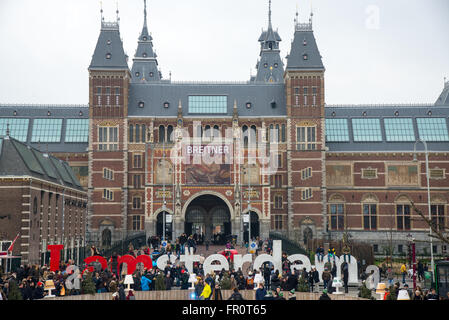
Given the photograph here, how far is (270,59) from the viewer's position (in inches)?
3787

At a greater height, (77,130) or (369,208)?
(77,130)

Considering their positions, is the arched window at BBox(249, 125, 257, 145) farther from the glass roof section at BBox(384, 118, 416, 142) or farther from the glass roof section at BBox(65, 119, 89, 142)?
the glass roof section at BBox(65, 119, 89, 142)

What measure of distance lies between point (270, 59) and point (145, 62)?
67.2 ft

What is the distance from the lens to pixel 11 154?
39594 millimetres

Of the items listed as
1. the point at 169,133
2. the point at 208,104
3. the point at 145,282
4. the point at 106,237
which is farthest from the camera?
the point at 208,104

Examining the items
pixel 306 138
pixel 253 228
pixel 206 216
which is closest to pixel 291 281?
pixel 253 228

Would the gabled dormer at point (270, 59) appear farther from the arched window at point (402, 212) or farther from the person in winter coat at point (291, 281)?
the person in winter coat at point (291, 281)

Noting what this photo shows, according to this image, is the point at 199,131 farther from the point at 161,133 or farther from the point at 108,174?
the point at 108,174

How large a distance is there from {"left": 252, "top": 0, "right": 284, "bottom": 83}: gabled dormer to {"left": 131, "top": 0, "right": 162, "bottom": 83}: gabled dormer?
1694cm

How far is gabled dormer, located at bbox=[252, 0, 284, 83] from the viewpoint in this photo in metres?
94.5

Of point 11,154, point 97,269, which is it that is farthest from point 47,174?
point 97,269

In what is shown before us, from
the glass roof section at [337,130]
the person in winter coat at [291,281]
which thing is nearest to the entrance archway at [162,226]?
the glass roof section at [337,130]
